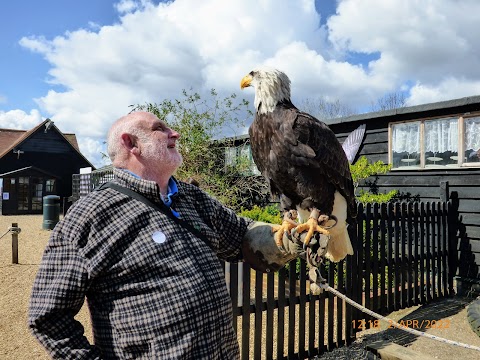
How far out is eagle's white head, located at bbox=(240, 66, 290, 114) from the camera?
2.87 metres

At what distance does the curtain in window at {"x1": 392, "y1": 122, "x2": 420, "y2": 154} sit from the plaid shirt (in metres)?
7.17

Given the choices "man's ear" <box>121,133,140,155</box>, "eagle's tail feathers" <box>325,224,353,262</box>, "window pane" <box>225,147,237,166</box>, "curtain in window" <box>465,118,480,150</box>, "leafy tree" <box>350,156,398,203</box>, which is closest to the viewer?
"man's ear" <box>121,133,140,155</box>

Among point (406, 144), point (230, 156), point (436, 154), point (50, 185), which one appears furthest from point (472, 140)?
point (50, 185)

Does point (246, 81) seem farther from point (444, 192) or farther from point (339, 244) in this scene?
point (444, 192)

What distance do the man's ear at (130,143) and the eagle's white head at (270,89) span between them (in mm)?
1314

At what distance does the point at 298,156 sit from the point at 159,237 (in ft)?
4.45

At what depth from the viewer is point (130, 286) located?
1.50 metres

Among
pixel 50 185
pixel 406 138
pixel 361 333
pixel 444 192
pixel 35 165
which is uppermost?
pixel 35 165

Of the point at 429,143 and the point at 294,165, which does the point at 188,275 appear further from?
the point at 429,143

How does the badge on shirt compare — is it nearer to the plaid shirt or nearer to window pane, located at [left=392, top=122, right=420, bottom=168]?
the plaid shirt

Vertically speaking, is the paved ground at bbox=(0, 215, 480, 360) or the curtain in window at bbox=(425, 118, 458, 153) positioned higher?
the curtain in window at bbox=(425, 118, 458, 153)

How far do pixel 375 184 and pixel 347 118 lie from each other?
1.60 metres

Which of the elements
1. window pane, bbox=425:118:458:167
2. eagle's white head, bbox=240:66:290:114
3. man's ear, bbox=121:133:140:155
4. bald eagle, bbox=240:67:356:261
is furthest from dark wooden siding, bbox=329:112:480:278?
man's ear, bbox=121:133:140:155

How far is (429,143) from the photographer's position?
748cm
